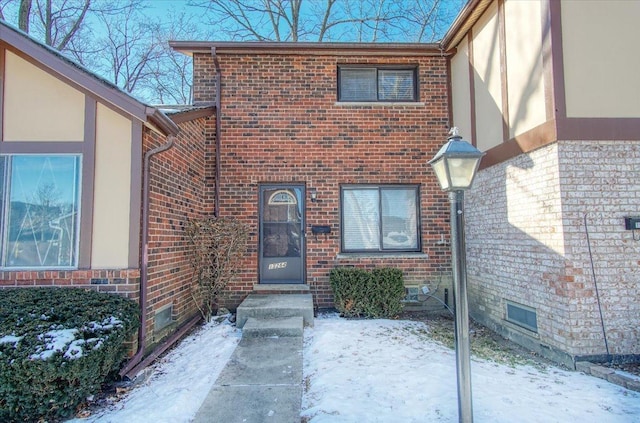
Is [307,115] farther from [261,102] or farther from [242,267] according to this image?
[242,267]

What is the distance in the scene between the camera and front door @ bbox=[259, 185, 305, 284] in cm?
697

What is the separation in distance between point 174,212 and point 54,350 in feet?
8.70

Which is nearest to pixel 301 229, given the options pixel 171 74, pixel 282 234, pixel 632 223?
pixel 282 234

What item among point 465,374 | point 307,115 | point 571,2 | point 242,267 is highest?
point 571,2

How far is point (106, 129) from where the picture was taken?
14.4 feet

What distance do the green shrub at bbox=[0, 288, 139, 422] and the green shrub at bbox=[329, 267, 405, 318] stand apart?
11.6 ft

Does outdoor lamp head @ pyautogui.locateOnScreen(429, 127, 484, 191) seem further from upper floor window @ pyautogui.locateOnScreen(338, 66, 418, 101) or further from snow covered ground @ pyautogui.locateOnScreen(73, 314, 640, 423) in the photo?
upper floor window @ pyautogui.locateOnScreen(338, 66, 418, 101)

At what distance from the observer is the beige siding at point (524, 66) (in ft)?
15.1

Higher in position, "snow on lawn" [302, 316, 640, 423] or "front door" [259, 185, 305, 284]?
"front door" [259, 185, 305, 284]

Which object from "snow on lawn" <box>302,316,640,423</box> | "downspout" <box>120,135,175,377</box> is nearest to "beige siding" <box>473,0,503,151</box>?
"snow on lawn" <box>302,316,640,423</box>

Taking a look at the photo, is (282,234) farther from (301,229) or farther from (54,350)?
(54,350)

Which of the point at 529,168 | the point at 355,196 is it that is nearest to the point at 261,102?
the point at 355,196

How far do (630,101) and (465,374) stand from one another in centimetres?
410

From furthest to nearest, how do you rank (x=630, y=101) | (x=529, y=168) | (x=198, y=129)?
(x=198, y=129) → (x=529, y=168) → (x=630, y=101)
